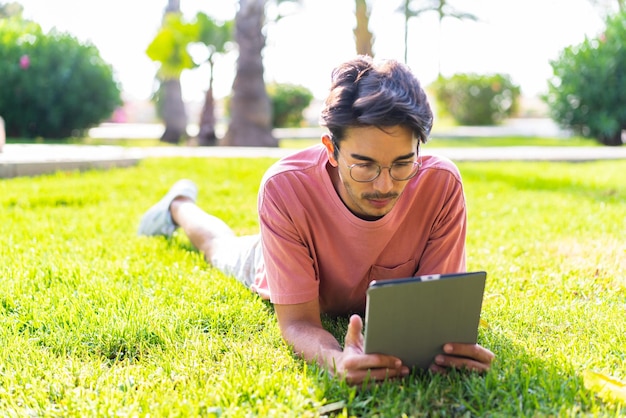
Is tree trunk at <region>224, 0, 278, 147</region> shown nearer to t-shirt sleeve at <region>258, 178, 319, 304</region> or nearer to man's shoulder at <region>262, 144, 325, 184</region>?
man's shoulder at <region>262, 144, 325, 184</region>

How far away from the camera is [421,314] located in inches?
82.9

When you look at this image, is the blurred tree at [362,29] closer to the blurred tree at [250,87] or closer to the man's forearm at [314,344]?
the blurred tree at [250,87]

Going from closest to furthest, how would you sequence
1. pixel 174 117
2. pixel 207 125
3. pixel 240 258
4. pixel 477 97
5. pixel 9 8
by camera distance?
pixel 240 258, pixel 207 125, pixel 174 117, pixel 477 97, pixel 9 8

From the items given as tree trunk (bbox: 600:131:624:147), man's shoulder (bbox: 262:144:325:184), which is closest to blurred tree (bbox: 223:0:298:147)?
tree trunk (bbox: 600:131:624:147)

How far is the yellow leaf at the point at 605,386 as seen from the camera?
2.08 m

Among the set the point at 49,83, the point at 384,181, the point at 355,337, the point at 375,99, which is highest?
the point at 49,83

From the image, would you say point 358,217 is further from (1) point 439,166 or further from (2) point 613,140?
(2) point 613,140

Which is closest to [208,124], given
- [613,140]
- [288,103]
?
[288,103]

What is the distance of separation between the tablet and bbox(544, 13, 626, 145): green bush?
12278 mm

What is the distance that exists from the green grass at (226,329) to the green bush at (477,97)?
16.9 metres

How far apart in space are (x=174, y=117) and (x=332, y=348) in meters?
15.4

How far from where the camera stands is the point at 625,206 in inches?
218

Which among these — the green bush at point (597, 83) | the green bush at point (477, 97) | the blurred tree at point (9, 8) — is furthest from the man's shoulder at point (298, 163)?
the blurred tree at point (9, 8)

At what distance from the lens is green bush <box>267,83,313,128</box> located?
21.5 metres
